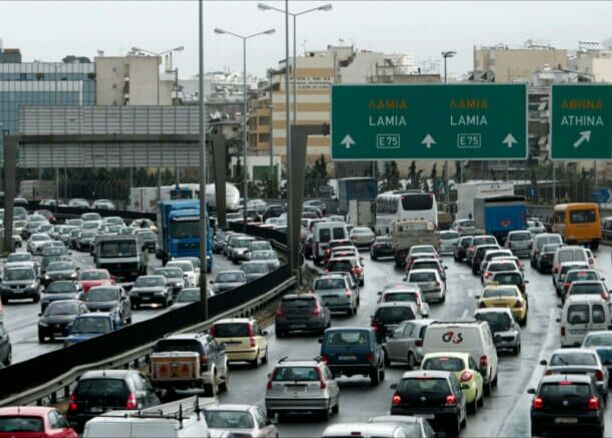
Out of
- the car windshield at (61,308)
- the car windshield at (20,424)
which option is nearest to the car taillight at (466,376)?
the car windshield at (20,424)

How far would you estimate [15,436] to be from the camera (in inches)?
933

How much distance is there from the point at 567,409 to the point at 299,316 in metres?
22.3

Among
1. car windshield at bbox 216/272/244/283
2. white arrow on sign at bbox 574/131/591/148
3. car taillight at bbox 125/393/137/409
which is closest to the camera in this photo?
car taillight at bbox 125/393/137/409

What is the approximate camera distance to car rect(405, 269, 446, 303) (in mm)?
61719

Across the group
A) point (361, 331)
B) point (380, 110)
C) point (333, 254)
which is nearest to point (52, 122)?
point (333, 254)

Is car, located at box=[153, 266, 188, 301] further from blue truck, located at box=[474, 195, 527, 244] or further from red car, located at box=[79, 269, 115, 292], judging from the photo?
blue truck, located at box=[474, 195, 527, 244]

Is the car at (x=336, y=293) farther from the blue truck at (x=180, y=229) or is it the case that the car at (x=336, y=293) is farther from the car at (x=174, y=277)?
the blue truck at (x=180, y=229)

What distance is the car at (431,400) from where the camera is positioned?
28938 millimetres

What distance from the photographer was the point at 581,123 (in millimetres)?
50844

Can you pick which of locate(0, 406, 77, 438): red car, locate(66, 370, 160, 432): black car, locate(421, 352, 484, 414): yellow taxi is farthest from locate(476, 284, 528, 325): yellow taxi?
locate(0, 406, 77, 438): red car

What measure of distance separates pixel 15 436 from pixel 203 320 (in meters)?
24.7

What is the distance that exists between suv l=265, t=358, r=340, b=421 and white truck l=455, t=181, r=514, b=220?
219 ft

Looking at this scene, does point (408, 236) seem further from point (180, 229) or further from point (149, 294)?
point (149, 294)

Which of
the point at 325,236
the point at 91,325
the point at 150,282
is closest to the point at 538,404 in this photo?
the point at 91,325
